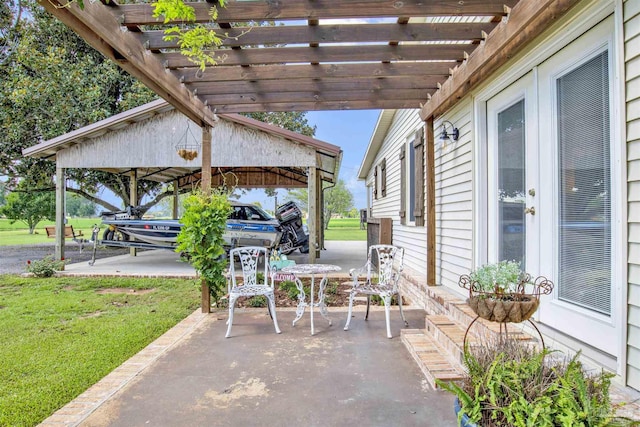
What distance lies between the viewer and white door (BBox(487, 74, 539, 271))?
2834mm

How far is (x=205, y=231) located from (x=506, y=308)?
3366 mm

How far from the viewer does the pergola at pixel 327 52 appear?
2561mm

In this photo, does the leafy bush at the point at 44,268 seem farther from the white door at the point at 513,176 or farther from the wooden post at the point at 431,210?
the white door at the point at 513,176

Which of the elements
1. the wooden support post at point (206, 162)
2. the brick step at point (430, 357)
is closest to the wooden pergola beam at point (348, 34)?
the wooden support post at point (206, 162)

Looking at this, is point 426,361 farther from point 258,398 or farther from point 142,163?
point 142,163

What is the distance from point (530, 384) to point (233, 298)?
2868mm

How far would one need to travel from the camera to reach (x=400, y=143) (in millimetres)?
7184

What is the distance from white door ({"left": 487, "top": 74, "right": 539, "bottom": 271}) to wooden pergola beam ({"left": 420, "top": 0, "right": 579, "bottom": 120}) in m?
0.26

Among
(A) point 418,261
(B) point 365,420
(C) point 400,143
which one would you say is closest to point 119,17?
(B) point 365,420

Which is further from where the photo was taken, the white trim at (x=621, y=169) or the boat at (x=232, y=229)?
the boat at (x=232, y=229)

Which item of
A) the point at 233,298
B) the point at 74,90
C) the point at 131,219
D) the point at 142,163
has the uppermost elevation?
the point at 74,90

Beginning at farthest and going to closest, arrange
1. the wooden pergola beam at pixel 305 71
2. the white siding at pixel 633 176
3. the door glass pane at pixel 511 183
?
1. the wooden pergola beam at pixel 305 71
2. the door glass pane at pixel 511 183
3. the white siding at pixel 633 176

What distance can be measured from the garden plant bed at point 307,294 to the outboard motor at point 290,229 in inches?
94.7

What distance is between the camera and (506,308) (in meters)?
2.07
